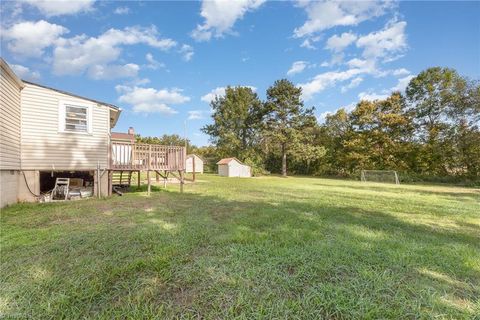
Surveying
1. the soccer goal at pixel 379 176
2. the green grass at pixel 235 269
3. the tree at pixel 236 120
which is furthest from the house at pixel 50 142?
the tree at pixel 236 120

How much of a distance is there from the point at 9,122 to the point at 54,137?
1422 mm

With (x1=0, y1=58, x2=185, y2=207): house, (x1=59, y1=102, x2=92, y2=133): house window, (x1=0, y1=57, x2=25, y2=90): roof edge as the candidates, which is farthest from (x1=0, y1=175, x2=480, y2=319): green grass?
(x1=59, y1=102, x2=92, y2=133): house window

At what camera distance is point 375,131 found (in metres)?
26.8

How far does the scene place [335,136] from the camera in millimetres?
32125

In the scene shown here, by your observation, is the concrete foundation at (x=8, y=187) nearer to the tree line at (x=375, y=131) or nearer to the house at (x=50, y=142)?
the house at (x=50, y=142)

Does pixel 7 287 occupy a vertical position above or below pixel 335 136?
below

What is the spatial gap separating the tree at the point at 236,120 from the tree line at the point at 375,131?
16cm

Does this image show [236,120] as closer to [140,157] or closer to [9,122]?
[140,157]

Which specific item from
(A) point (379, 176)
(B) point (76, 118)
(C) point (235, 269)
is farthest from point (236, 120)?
(C) point (235, 269)

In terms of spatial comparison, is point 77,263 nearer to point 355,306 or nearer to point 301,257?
point 301,257

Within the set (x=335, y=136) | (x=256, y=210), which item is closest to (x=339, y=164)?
(x=335, y=136)

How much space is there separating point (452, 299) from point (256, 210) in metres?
4.59

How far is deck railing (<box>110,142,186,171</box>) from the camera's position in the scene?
9445 millimetres

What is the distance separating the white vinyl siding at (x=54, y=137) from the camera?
25.8 ft
